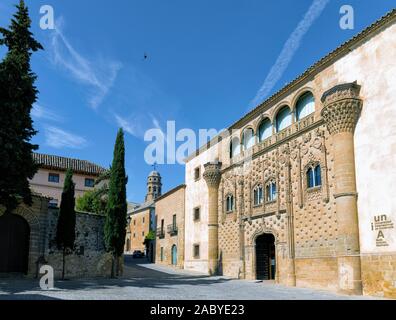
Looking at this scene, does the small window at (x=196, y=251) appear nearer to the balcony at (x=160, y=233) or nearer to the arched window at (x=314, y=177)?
the balcony at (x=160, y=233)

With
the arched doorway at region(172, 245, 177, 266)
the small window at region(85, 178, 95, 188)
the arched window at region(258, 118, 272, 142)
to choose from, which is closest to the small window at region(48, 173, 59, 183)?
the small window at region(85, 178, 95, 188)

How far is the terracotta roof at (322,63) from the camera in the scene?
14.8 metres

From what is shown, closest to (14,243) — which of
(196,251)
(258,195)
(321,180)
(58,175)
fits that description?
(258,195)

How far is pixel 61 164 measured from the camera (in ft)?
115

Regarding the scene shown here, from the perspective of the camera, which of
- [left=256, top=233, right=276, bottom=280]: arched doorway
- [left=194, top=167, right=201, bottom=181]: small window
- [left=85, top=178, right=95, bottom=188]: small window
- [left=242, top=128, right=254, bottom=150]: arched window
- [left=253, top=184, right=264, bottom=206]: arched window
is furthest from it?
[left=85, top=178, right=95, bottom=188]: small window

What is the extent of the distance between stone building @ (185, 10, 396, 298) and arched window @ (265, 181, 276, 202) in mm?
55

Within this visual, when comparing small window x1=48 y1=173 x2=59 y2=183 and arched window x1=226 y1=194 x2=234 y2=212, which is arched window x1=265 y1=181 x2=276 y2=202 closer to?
arched window x1=226 y1=194 x2=234 y2=212

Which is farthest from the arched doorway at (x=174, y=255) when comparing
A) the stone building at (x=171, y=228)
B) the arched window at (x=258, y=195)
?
the arched window at (x=258, y=195)

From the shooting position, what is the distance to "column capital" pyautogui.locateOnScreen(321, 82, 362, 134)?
15445 millimetres

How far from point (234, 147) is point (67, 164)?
17.7 m

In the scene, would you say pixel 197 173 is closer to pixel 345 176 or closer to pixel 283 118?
pixel 283 118

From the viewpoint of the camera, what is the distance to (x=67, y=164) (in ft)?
116

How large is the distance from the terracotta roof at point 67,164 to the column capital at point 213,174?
13.6 meters

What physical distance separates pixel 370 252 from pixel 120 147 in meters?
14.7
